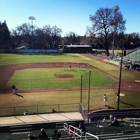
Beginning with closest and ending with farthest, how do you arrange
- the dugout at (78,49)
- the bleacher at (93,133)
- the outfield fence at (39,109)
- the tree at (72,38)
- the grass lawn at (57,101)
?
1. the bleacher at (93,133)
2. the outfield fence at (39,109)
3. the grass lawn at (57,101)
4. the dugout at (78,49)
5. the tree at (72,38)

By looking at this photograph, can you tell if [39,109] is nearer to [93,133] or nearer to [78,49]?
[93,133]

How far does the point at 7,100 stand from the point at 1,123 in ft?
29.9

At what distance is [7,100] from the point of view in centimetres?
2509

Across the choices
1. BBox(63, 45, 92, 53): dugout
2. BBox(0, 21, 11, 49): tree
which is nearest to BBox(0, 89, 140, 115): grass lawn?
BBox(63, 45, 92, 53): dugout

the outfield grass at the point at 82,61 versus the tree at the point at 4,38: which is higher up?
the tree at the point at 4,38

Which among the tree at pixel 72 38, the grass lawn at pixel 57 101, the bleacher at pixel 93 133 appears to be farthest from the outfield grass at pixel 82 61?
the tree at pixel 72 38

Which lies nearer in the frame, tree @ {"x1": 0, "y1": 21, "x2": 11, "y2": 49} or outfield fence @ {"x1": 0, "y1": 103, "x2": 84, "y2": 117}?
outfield fence @ {"x1": 0, "y1": 103, "x2": 84, "y2": 117}

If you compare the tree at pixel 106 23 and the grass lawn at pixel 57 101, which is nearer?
the grass lawn at pixel 57 101

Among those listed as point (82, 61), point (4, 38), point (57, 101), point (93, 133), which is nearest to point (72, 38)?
point (4, 38)

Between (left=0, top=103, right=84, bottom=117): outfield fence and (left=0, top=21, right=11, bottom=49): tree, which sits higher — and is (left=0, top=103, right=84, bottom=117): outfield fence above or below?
below

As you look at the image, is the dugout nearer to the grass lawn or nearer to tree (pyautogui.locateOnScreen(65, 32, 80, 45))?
tree (pyautogui.locateOnScreen(65, 32, 80, 45))

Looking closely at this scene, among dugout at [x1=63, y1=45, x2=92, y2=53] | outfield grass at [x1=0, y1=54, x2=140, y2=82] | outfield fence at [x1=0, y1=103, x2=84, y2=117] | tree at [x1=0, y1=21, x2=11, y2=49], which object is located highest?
tree at [x1=0, y1=21, x2=11, y2=49]

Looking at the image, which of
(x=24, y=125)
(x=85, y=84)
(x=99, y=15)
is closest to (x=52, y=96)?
(x=85, y=84)

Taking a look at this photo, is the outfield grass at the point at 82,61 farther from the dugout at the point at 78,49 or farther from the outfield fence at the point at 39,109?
the dugout at the point at 78,49
